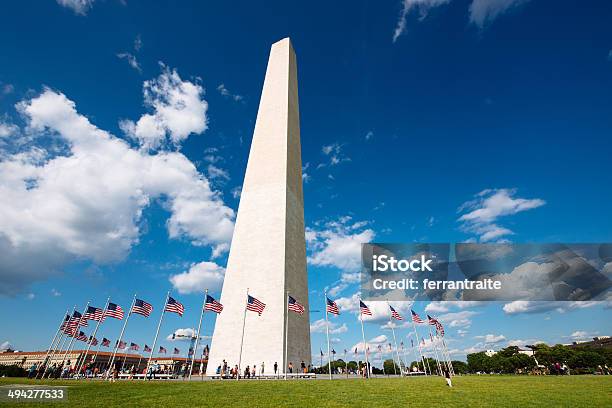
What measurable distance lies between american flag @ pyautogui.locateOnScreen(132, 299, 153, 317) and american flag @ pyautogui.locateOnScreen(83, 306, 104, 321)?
625 cm

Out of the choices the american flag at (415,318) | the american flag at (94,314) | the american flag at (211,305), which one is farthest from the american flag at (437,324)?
the american flag at (94,314)

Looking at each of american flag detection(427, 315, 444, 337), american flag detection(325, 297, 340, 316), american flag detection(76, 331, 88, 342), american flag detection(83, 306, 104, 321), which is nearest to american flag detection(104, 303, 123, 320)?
american flag detection(83, 306, 104, 321)

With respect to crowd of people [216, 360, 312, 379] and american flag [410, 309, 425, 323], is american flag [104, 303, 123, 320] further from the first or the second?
american flag [410, 309, 425, 323]

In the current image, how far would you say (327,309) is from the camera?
25.5 m

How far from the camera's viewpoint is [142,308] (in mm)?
23688

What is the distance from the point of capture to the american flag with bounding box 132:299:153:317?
918 inches

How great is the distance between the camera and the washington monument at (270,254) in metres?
29.5

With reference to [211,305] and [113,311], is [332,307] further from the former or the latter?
[113,311]

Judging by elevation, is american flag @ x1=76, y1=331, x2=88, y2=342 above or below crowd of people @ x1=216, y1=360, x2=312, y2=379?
above

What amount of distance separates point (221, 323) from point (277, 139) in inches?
765

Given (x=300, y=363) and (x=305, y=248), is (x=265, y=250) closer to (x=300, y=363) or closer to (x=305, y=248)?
(x=305, y=248)

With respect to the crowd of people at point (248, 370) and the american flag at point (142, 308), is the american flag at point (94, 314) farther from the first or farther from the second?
the crowd of people at point (248, 370)

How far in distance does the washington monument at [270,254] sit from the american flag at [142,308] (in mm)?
7056

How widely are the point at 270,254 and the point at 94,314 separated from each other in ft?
47.8
